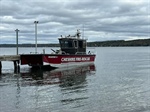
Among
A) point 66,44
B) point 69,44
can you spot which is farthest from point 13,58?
point 69,44

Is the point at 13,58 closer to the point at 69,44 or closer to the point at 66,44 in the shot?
the point at 66,44

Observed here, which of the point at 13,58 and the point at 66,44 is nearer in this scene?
the point at 13,58

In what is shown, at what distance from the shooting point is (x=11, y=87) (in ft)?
63.9

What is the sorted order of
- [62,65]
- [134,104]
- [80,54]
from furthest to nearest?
[80,54] < [62,65] < [134,104]

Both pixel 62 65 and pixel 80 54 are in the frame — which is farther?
pixel 80 54

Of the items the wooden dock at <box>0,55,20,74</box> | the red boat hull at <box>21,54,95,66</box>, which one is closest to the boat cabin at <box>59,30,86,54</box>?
the red boat hull at <box>21,54,95,66</box>

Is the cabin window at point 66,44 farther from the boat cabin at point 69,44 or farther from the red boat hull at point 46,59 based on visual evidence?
the red boat hull at point 46,59

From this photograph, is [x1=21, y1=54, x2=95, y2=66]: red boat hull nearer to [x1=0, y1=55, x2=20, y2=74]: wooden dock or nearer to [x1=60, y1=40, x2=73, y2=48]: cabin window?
[x1=0, y1=55, x2=20, y2=74]: wooden dock

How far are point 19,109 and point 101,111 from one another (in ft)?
11.7

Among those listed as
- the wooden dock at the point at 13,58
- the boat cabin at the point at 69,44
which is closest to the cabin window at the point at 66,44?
the boat cabin at the point at 69,44

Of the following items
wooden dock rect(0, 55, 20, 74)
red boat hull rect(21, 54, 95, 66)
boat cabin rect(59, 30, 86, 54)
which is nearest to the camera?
wooden dock rect(0, 55, 20, 74)

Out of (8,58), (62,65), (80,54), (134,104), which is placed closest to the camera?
(134,104)

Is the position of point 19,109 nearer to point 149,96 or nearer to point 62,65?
point 149,96

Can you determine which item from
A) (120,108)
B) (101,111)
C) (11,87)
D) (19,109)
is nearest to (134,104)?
(120,108)
